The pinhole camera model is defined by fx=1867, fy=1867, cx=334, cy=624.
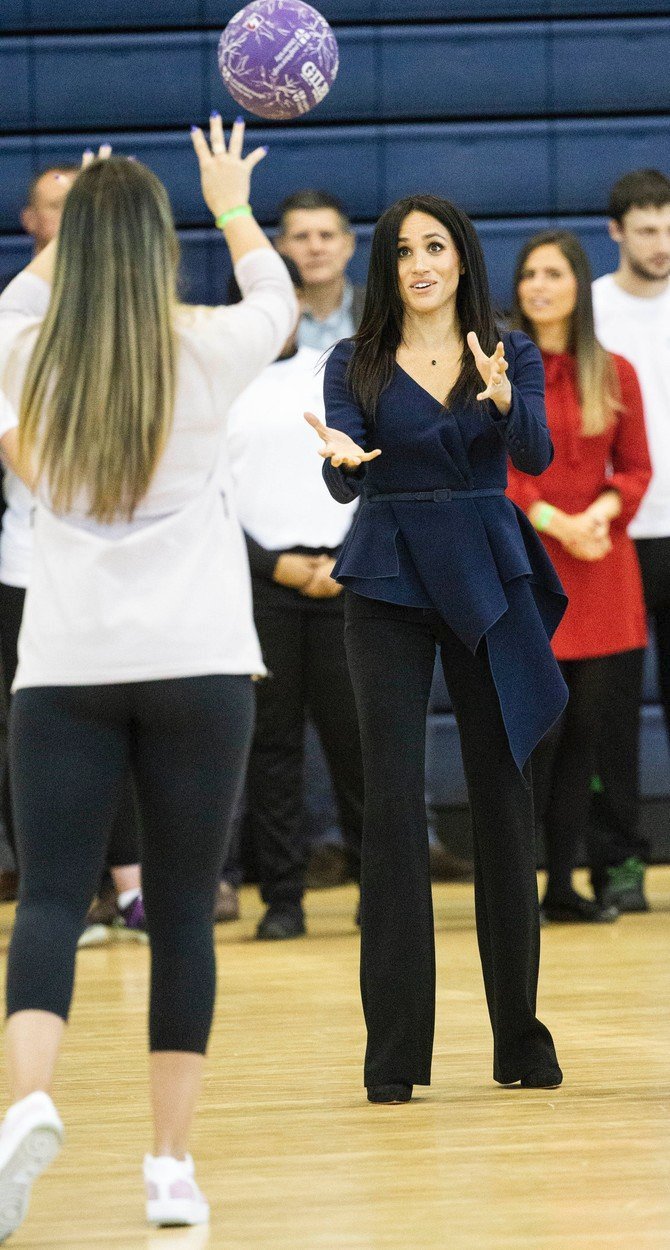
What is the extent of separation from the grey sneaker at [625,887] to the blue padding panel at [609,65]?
9.14 feet

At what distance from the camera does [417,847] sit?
2.87 m

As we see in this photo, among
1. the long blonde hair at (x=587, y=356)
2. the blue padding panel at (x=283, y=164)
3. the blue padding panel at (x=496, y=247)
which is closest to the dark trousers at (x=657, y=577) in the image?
the long blonde hair at (x=587, y=356)

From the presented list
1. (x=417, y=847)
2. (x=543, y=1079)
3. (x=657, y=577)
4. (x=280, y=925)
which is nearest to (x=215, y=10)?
(x=657, y=577)

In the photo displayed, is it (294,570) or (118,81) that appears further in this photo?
(118,81)

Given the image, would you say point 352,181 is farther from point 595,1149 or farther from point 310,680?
point 595,1149

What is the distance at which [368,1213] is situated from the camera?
2.17 meters

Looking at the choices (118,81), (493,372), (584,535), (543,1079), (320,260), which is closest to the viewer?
(493,372)

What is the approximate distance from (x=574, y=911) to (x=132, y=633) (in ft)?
9.54

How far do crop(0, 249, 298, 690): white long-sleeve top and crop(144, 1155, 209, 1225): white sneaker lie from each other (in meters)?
0.56

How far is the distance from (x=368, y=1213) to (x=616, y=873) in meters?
2.85

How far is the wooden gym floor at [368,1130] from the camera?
83.4 inches

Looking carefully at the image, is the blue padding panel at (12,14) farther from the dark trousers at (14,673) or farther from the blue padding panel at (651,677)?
the blue padding panel at (651,677)

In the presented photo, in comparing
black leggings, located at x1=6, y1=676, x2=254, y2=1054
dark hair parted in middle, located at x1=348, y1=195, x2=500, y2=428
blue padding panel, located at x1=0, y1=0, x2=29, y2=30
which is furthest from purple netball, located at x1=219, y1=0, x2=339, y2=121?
blue padding panel, located at x1=0, y1=0, x2=29, y2=30

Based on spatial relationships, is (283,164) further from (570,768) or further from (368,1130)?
(368,1130)
